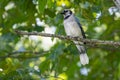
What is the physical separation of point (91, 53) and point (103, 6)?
418cm

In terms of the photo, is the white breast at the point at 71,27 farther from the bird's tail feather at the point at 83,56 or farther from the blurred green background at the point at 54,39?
the bird's tail feather at the point at 83,56

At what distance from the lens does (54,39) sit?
26.2 ft

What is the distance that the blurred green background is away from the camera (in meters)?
6.01

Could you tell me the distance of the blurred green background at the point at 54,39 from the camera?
601cm

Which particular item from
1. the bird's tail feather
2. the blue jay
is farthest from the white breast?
the bird's tail feather

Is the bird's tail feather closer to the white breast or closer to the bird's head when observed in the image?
the white breast

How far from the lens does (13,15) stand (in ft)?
27.2

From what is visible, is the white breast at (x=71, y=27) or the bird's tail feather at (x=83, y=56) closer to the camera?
the bird's tail feather at (x=83, y=56)

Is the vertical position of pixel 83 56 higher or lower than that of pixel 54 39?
lower

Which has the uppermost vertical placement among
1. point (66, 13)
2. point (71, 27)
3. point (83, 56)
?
point (66, 13)

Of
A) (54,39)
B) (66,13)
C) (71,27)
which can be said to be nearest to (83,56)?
(71,27)

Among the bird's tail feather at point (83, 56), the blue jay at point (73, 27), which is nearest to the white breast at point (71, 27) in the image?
the blue jay at point (73, 27)

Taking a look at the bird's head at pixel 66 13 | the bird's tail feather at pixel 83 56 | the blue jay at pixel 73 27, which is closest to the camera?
the bird's tail feather at pixel 83 56

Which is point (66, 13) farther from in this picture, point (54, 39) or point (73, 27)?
point (54, 39)
